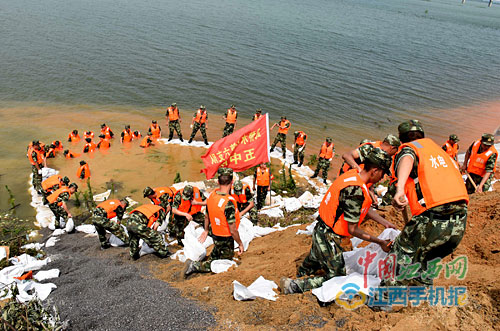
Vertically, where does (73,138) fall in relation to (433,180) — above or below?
below

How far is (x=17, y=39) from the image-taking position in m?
30.2

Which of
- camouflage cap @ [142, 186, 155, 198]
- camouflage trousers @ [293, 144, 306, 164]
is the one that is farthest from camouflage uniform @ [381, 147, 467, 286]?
camouflage trousers @ [293, 144, 306, 164]

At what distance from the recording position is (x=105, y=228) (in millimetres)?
7078

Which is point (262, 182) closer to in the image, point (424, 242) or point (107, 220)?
point (107, 220)

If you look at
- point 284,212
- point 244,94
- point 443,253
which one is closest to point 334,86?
point 244,94

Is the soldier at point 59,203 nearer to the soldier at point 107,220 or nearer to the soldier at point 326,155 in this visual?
the soldier at point 107,220

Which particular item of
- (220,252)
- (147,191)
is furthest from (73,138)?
(220,252)

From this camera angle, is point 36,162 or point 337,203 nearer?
point 337,203

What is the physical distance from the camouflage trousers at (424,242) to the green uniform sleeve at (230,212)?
2.23 m

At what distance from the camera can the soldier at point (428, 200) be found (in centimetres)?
315

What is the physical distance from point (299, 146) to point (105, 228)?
815 centimetres

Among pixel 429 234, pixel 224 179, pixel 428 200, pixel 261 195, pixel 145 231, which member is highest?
pixel 428 200

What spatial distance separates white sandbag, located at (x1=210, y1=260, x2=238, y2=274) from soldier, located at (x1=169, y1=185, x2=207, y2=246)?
1.62 meters

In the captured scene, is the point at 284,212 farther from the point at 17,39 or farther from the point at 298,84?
the point at 17,39
